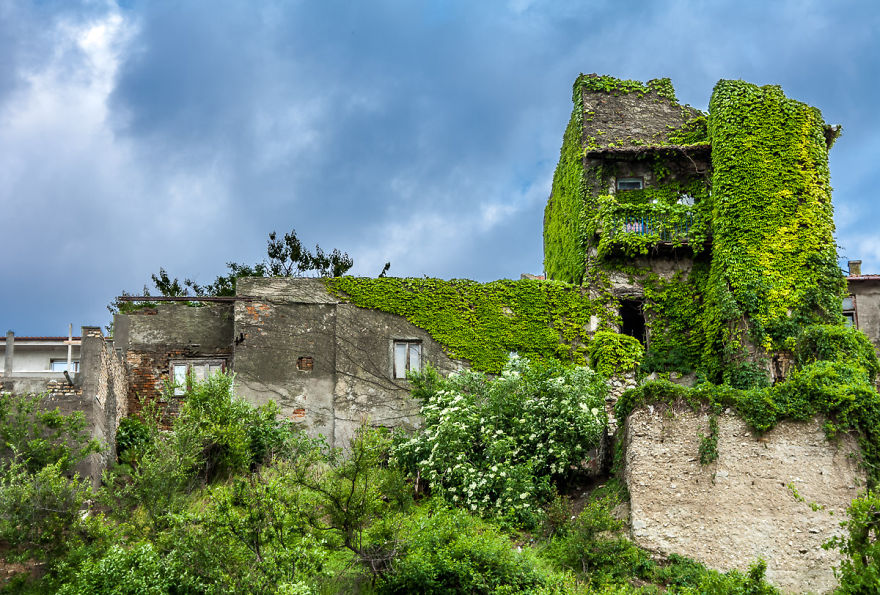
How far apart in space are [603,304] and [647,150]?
17.0 ft

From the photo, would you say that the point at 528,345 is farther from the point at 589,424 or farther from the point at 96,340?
the point at 96,340

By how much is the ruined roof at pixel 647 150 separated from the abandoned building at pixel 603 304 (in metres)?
0.05

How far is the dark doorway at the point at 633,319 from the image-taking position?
27766 mm

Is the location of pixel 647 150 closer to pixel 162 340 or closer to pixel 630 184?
pixel 630 184

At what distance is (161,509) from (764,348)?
51.1 feet

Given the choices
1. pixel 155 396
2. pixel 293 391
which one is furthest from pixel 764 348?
pixel 155 396

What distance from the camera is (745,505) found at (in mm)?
18891

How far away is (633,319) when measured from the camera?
92.6 feet

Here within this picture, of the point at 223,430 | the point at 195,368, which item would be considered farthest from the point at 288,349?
the point at 223,430

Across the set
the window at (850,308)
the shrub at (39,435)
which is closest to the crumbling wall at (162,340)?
the shrub at (39,435)

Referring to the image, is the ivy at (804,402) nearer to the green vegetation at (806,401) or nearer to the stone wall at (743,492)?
the green vegetation at (806,401)

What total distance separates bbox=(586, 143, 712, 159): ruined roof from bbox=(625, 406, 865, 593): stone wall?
36.0ft

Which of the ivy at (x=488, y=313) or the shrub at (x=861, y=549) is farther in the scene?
the ivy at (x=488, y=313)

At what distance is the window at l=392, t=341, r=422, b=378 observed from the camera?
25.3 meters
